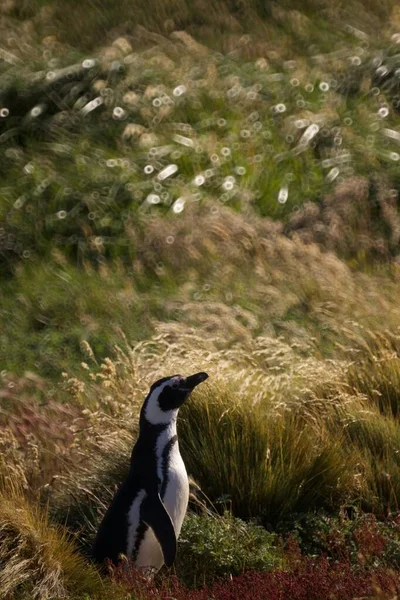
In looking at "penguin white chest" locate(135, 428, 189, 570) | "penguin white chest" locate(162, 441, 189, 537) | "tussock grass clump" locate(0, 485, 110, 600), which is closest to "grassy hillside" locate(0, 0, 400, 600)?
"tussock grass clump" locate(0, 485, 110, 600)

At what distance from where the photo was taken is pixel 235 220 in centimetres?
974

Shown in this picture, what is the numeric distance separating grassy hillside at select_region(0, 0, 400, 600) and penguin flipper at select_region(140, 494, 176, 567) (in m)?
0.20

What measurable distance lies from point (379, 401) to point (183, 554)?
1.92 m

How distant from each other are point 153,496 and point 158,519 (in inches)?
3.8

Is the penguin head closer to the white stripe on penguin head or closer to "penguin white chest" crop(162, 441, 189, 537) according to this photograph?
the white stripe on penguin head

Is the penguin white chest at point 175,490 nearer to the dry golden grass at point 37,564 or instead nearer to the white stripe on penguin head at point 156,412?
the white stripe on penguin head at point 156,412

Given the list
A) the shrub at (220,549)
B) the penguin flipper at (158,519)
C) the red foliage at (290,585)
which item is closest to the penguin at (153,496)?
the penguin flipper at (158,519)

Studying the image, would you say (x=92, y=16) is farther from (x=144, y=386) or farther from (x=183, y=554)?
(x=183, y=554)

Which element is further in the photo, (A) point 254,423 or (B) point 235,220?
(B) point 235,220

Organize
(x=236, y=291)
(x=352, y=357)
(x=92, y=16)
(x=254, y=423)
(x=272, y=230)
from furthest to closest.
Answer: (x=92, y=16), (x=272, y=230), (x=236, y=291), (x=352, y=357), (x=254, y=423)

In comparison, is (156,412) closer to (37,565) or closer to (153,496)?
(153,496)

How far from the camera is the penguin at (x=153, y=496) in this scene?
16.0ft

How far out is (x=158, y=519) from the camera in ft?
15.9

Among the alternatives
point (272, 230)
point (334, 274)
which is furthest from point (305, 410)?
point (272, 230)
